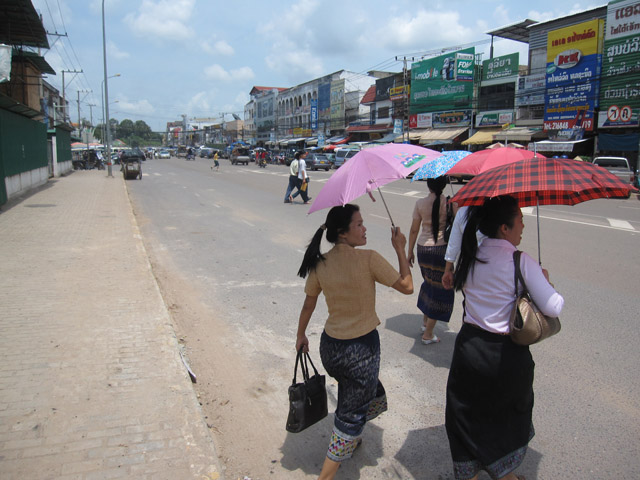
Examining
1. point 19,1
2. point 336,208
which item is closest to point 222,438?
point 336,208

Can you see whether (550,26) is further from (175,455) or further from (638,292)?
(175,455)

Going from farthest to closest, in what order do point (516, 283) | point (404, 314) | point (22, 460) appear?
point (404, 314) < point (22, 460) < point (516, 283)

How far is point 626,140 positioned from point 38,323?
90.0 feet

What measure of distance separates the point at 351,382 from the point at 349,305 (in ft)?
1.38

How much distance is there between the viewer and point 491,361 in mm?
2432

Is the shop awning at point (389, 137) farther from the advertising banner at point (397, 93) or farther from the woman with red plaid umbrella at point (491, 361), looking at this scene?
the woman with red plaid umbrella at point (491, 361)

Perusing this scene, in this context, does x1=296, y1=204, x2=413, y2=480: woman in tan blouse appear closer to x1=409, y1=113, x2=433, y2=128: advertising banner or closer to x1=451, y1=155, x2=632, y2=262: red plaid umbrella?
x1=451, y1=155, x2=632, y2=262: red plaid umbrella

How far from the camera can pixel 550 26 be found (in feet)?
98.5

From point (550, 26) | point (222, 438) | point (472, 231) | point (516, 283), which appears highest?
point (550, 26)

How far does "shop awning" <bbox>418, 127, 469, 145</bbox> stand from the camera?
3625 cm

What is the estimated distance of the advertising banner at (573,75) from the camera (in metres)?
26.2

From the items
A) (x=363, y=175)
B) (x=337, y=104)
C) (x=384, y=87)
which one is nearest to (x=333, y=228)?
(x=363, y=175)

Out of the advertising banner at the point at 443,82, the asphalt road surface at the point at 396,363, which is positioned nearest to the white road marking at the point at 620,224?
the asphalt road surface at the point at 396,363

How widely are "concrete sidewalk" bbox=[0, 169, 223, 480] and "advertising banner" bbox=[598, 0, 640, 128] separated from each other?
25.8 meters
